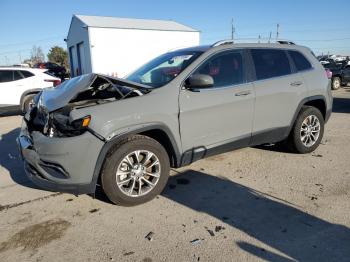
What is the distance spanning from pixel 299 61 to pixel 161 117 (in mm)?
2812

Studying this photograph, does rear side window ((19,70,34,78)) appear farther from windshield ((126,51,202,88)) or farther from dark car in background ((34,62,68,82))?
windshield ((126,51,202,88))

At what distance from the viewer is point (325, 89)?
5.78 metres

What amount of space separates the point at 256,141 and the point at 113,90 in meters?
2.17

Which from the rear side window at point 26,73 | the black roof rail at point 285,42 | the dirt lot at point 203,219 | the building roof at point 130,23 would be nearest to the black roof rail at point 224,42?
the black roof rail at point 285,42

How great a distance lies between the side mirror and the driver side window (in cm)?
23

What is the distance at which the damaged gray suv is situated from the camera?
365cm

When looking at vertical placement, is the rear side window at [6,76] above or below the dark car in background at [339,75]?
above

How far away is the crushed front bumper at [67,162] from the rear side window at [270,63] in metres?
2.60

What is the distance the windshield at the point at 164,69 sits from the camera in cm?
443

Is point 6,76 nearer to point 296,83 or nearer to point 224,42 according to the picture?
point 224,42

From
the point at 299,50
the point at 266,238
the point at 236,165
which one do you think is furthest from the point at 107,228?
the point at 299,50

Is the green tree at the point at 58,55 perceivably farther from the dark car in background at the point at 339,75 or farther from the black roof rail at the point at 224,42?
the black roof rail at the point at 224,42

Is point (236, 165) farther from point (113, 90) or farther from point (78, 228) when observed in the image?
point (78, 228)

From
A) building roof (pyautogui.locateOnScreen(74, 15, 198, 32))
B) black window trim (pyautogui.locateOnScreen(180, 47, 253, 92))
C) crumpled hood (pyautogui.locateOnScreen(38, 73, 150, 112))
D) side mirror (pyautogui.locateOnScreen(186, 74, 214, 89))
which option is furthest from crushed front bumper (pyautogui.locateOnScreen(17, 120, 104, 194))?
building roof (pyautogui.locateOnScreen(74, 15, 198, 32))
